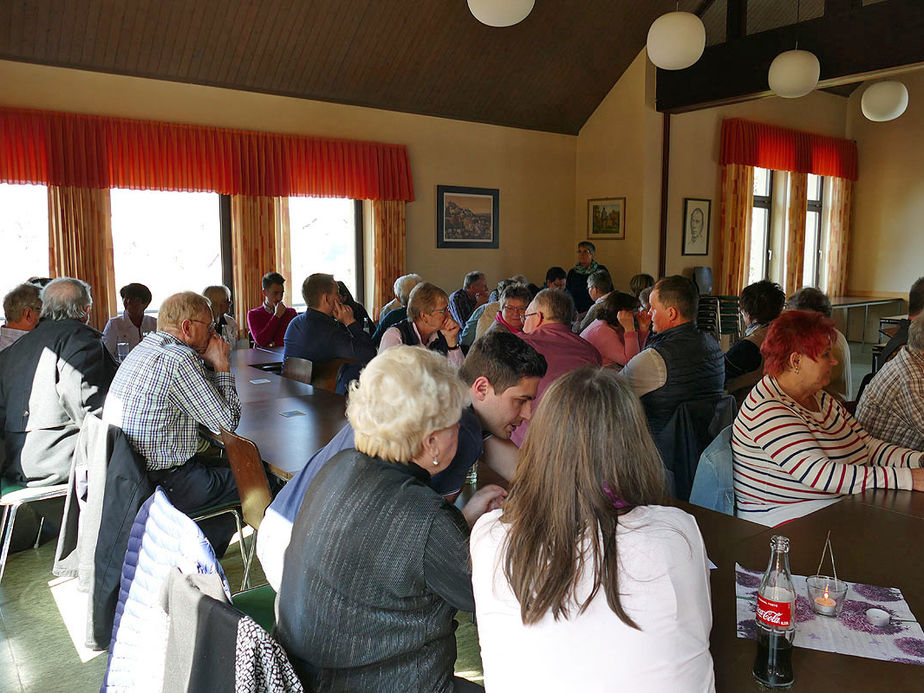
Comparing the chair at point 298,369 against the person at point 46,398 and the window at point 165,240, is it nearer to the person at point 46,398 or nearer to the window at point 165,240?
the person at point 46,398

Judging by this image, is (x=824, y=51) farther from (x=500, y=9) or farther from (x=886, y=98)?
(x=500, y=9)

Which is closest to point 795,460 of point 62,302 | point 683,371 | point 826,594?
point 826,594

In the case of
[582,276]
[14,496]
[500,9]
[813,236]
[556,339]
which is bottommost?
[14,496]

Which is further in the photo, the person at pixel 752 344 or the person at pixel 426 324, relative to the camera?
the person at pixel 752 344

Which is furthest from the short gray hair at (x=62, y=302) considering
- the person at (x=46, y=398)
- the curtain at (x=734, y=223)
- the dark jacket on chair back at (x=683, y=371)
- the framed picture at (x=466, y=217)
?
the curtain at (x=734, y=223)

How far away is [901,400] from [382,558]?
2254mm

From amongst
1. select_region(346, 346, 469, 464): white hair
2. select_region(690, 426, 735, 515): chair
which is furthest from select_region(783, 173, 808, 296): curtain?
select_region(346, 346, 469, 464): white hair

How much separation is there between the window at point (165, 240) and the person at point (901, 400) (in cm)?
592

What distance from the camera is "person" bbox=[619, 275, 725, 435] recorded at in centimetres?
347

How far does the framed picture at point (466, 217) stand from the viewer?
874cm

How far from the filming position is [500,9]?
456 centimetres

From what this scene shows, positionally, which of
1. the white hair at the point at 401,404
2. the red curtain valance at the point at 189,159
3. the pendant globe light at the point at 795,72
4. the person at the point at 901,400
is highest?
the pendant globe light at the point at 795,72

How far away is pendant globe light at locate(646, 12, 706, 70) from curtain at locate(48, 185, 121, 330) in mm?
4807

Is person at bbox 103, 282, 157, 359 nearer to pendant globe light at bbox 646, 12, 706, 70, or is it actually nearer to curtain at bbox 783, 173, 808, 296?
pendant globe light at bbox 646, 12, 706, 70
